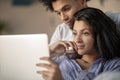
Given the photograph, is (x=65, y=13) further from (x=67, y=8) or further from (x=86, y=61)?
(x=86, y=61)

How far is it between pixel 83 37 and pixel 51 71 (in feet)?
0.78

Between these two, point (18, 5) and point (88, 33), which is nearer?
point (88, 33)

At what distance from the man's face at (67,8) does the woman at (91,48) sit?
31 mm

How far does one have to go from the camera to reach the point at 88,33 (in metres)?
1.13

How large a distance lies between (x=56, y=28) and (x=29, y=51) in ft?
0.59

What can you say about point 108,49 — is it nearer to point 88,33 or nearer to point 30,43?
point 88,33

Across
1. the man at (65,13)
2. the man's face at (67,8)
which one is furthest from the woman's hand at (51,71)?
the man's face at (67,8)

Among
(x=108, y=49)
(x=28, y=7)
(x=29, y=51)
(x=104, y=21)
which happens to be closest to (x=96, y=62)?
(x=108, y=49)

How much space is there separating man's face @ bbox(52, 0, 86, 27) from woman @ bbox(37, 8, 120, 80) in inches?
1.2

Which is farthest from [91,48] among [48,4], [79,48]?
[48,4]

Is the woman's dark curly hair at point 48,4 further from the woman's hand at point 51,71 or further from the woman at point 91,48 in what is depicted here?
the woman's hand at point 51,71

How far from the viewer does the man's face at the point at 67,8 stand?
3.87 feet

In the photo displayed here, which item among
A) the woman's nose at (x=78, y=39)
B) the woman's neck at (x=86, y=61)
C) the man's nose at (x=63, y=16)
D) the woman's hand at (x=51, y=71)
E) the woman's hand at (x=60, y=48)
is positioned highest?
the man's nose at (x=63, y=16)

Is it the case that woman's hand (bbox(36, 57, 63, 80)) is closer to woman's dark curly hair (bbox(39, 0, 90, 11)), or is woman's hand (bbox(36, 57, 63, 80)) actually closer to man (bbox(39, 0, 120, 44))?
man (bbox(39, 0, 120, 44))
